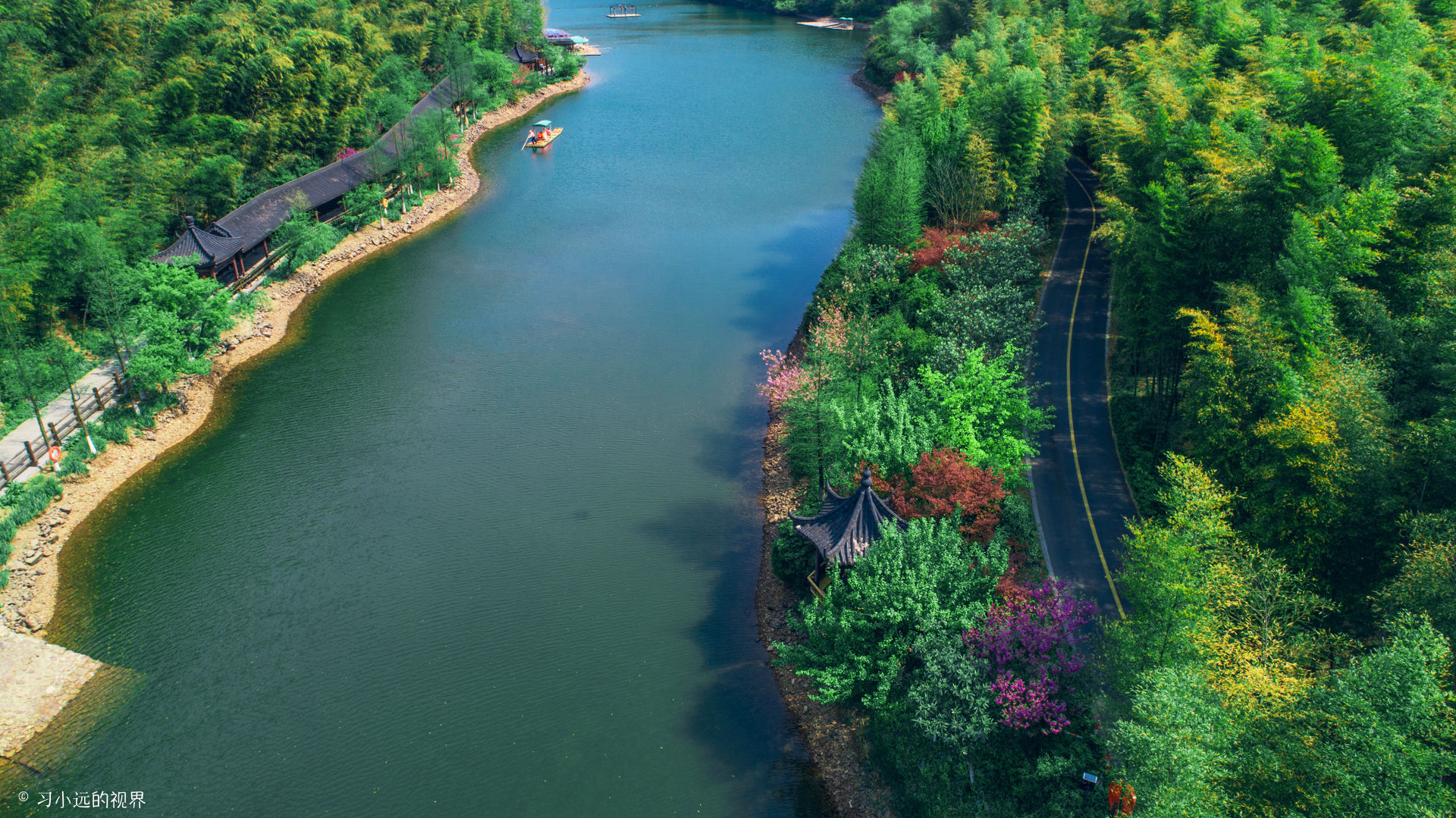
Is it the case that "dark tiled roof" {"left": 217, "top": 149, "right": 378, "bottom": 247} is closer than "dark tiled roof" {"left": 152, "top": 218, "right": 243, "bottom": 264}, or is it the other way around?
"dark tiled roof" {"left": 152, "top": 218, "right": 243, "bottom": 264}

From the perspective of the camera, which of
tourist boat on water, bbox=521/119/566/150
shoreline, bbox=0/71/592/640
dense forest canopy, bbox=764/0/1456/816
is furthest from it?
tourist boat on water, bbox=521/119/566/150

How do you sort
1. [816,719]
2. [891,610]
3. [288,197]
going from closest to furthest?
[891,610] < [816,719] < [288,197]

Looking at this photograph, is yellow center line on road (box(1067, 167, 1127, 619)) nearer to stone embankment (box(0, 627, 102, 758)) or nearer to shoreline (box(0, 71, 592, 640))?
stone embankment (box(0, 627, 102, 758))

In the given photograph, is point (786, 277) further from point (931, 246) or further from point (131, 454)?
point (131, 454)

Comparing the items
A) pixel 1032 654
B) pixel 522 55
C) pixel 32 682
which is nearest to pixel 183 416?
pixel 32 682

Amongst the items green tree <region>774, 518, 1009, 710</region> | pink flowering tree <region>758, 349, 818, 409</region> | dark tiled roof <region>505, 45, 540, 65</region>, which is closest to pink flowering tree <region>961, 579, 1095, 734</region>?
green tree <region>774, 518, 1009, 710</region>

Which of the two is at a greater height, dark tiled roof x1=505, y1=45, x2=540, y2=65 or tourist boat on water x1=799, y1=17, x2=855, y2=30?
tourist boat on water x1=799, y1=17, x2=855, y2=30

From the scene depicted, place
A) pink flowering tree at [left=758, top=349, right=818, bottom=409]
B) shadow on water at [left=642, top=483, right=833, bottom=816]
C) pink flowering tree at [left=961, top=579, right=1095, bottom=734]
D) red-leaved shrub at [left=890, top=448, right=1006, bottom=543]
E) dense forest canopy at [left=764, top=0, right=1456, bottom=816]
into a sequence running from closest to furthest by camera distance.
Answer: dense forest canopy at [left=764, top=0, right=1456, bottom=816], pink flowering tree at [left=961, top=579, right=1095, bottom=734], shadow on water at [left=642, top=483, right=833, bottom=816], red-leaved shrub at [left=890, top=448, right=1006, bottom=543], pink flowering tree at [left=758, top=349, right=818, bottom=409]

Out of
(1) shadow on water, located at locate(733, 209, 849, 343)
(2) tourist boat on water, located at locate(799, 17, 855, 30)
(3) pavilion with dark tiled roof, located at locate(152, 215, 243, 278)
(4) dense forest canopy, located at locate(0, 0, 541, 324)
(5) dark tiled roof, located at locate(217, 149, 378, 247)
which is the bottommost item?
(1) shadow on water, located at locate(733, 209, 849, 343)
